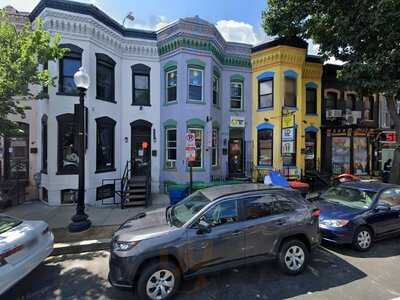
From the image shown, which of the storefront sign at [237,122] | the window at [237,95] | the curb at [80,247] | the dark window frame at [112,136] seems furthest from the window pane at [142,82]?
the curb at [80,247]

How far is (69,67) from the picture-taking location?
1098 cm

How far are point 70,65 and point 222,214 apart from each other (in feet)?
31.9

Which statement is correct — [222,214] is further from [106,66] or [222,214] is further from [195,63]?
[106,66]

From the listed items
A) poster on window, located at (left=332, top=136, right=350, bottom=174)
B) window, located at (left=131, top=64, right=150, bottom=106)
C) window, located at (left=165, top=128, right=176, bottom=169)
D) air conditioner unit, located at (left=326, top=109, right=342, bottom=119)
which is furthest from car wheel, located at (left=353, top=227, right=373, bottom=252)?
air conditioner unit, located at (left=326, top=109, right=342, bottom=119)

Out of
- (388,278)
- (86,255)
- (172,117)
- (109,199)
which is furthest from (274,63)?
(86,255)

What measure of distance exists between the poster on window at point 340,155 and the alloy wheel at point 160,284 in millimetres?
15105

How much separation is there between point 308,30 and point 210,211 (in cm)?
1109

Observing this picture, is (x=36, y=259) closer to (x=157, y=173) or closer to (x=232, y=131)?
(x=157, y=173)

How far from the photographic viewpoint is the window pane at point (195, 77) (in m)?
13.0

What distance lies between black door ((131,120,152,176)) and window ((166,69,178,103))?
174 centimetres

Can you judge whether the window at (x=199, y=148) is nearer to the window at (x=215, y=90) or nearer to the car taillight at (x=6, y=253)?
the window at (x=215, y=90)

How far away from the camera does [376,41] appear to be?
32.0 feet

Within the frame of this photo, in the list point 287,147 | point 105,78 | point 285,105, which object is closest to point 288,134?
point 287,147

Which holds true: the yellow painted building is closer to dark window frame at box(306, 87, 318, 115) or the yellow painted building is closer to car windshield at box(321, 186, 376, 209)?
dark window frame at box(306, 87, 318, 115)
